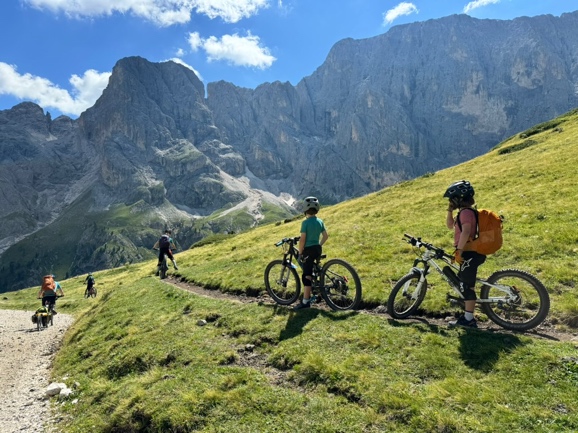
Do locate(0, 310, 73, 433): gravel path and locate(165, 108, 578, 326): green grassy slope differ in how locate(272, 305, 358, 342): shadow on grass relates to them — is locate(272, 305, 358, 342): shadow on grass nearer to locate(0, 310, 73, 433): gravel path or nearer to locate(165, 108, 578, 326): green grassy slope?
locate(165, 108, 578, 326): green grassy slope

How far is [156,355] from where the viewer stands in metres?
13.4

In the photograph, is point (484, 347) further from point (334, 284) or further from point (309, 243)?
point (309, 243)

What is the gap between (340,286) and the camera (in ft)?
46.1

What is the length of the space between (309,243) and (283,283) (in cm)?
296

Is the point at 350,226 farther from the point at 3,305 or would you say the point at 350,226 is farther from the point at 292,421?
the point at 3,305

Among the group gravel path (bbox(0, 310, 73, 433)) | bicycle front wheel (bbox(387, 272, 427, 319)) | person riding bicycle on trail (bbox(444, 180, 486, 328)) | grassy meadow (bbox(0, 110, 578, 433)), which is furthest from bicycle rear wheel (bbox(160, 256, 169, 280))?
person riding bicycle on trail (bbox(444, 180, 486, 328))

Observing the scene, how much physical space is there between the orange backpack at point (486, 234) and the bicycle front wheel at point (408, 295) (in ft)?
7.53

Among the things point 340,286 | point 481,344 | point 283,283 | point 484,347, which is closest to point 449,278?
point 481,344

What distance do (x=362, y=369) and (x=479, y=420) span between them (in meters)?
2.95

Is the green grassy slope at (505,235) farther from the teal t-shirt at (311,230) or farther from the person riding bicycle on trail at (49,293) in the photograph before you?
the person riding bicycle on trail at (49,293)

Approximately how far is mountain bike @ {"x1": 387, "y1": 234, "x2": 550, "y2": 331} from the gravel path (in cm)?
1228

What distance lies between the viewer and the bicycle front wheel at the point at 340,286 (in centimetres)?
1365

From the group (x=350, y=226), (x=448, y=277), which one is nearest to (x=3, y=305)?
(x=350, y=226)

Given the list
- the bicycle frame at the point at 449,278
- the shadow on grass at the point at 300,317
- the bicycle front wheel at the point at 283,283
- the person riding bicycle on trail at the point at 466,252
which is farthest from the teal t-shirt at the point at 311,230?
the person riding bicycle on trail at the point at 466,252
